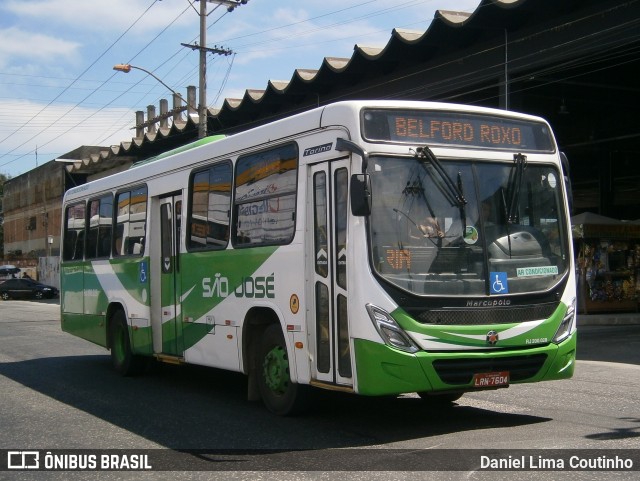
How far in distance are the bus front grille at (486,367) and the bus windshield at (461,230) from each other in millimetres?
626

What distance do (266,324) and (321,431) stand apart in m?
1.65

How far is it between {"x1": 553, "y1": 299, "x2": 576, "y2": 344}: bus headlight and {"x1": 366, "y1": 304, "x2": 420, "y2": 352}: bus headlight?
1.65 m

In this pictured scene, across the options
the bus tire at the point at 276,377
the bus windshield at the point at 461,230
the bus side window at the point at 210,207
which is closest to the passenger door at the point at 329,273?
the bus windshield at the point at 461,230

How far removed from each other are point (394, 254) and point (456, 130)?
1518mm

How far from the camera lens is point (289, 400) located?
30.0 feet

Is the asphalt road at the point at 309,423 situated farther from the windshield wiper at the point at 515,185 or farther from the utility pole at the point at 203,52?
the utility pole at the point at 203,52

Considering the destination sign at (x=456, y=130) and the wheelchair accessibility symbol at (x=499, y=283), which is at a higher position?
the destination sign at (x=456, y=130)

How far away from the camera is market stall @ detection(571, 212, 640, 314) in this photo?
22.9m

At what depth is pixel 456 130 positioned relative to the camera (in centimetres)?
854

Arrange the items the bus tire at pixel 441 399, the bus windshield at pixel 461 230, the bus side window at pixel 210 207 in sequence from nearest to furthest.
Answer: the bus windshield at pixel 461 230 → the bus tire at pixel 441 399 → the bus side window at pixel 210 207

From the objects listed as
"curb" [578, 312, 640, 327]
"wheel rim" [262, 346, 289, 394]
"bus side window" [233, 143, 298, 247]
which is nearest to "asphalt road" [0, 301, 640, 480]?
"wheel rim" [262, 346, 289, 394]

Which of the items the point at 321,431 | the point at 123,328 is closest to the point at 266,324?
the point at 321,431

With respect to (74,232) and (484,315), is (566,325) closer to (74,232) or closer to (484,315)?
(484,315)

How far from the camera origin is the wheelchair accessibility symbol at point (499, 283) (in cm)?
814
